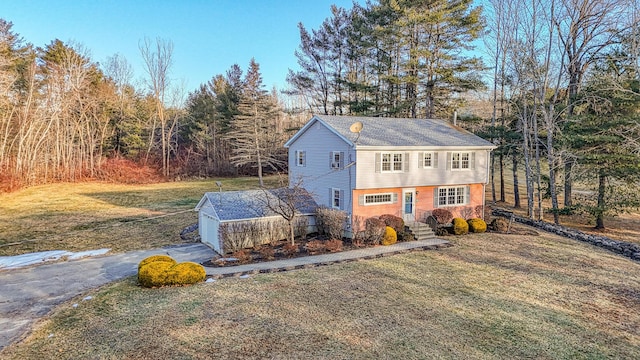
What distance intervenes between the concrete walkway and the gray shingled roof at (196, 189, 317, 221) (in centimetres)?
199

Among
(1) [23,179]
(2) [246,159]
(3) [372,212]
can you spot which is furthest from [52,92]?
(3) [372,212]

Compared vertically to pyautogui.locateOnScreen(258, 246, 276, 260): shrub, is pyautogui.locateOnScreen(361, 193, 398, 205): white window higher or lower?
higher

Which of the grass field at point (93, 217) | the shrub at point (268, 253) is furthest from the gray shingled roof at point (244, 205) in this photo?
the grass field at point (93, 217)

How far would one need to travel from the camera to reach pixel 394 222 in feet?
58.4

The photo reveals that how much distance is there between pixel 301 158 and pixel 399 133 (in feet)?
19.3

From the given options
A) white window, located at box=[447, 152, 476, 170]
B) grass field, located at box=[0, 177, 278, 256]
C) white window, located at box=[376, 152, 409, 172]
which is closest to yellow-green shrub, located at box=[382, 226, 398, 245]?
white window, located at box=[376, 152, 409, 172]

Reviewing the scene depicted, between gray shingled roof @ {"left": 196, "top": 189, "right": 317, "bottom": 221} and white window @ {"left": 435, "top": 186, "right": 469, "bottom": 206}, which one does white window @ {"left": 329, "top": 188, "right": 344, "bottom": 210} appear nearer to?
gray shingled roof @ {"left": 196, "top": 189, "right": 317, "bottom": 221}

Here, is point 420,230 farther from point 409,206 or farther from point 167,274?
point 167,274

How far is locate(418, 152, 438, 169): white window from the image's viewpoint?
18734 millimetres

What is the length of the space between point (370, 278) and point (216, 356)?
249 inches

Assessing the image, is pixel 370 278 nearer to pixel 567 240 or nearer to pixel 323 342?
pixel 323 342

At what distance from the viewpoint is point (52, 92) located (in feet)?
114

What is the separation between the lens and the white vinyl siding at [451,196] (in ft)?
64.4

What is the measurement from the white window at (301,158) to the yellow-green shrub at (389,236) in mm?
6569
